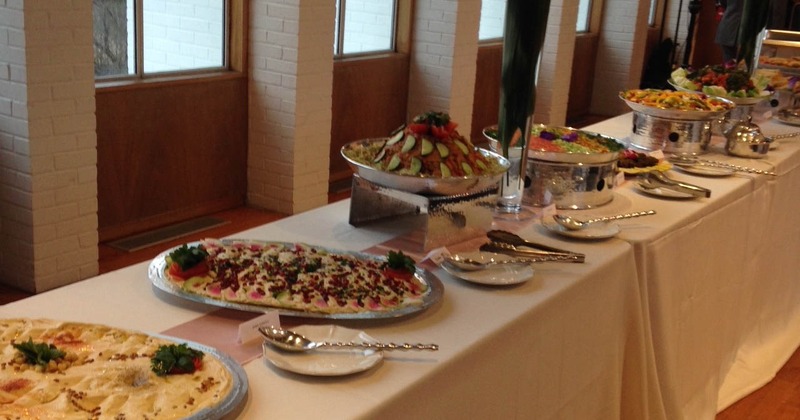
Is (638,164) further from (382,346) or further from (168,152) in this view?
(168,152)

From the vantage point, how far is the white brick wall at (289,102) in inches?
166

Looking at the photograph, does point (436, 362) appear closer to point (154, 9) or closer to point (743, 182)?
point (743, 182)

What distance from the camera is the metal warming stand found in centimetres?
171

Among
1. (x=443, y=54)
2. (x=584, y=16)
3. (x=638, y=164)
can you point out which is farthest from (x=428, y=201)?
(x=584, y=16)

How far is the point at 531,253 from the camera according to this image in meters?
1.71

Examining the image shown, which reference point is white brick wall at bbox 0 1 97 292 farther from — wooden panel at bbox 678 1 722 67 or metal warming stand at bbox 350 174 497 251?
wooden panel at bbox 678 1 722 67

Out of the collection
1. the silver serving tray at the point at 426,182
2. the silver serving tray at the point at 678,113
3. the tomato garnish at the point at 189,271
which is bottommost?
the tomato garnish at the point at 189,271

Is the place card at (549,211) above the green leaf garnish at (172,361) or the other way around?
the other way around

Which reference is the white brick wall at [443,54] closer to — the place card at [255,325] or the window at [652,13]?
the window at [652,13]

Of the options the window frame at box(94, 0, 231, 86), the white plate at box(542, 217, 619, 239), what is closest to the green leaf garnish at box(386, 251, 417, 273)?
the white plate at box(542, 217, 619, 239)

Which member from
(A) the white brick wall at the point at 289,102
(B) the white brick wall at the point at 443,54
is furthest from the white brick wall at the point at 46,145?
(B) the white brick wall at the point at 443,54

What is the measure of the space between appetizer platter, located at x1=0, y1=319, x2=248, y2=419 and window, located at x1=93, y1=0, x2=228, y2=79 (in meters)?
2.74

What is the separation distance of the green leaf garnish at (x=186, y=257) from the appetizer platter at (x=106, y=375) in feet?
0.67

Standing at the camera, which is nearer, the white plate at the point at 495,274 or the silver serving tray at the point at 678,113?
the white plate at the point at 495,274
